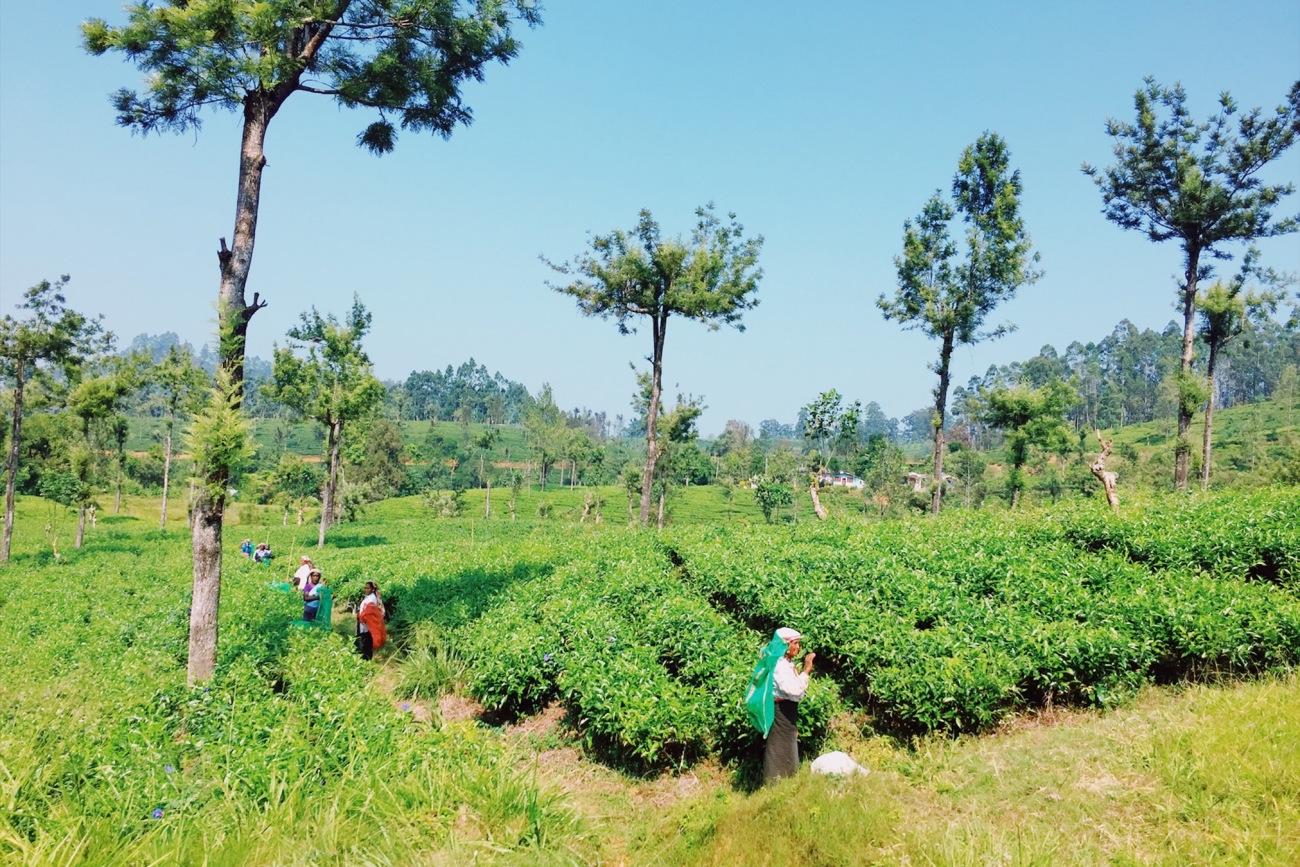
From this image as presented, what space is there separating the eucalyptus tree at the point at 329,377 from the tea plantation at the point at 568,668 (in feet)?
36.5

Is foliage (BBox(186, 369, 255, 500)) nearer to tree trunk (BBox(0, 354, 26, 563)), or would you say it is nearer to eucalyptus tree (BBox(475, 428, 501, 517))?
tree trunk (BBox(0, 354, 26, 563))

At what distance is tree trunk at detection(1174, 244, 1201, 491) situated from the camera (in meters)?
21.8

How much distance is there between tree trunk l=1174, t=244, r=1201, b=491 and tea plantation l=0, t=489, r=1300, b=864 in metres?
9.78

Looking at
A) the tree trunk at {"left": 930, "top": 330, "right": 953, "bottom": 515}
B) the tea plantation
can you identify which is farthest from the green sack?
the tree trunk at {"left": 930, "top": 330, "right": 953, "bottom": 515}

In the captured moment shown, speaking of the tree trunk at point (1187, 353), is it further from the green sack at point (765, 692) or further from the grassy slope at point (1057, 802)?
the green sack at point (765, 692)

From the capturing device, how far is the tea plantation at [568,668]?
5.05 meters

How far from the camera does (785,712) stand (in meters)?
6.46

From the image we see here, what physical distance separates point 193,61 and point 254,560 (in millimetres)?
18342

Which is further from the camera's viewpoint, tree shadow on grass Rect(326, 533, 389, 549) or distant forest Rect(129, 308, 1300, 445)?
distant forest Rect(129, 308, 1300, 445)

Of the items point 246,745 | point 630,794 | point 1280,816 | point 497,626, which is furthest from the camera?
point 497,626

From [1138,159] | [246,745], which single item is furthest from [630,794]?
[1138,159]

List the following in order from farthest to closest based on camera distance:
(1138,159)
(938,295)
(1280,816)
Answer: (938,295) < (1138,159) < (1280,816)

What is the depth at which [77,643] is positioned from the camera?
1106 centimetres

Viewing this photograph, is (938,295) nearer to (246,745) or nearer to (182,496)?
(246,745)
